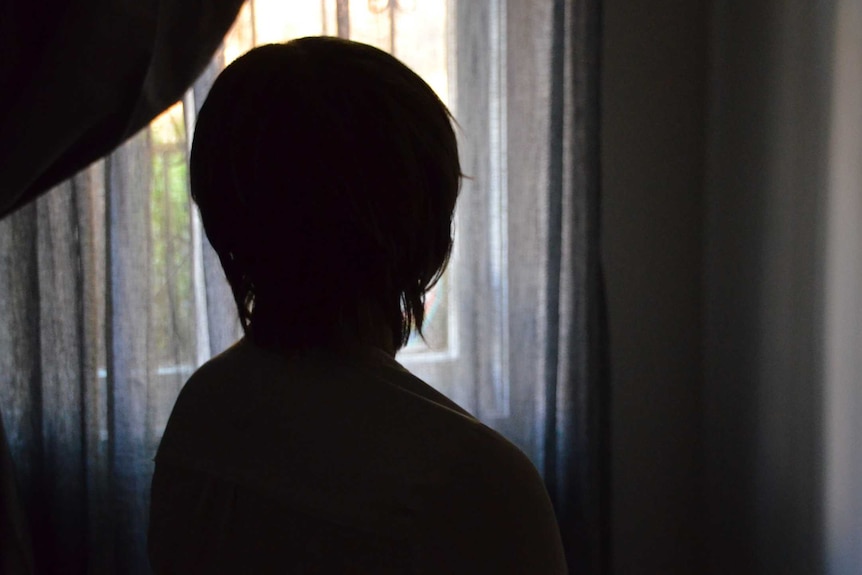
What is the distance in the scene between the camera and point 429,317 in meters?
1.79

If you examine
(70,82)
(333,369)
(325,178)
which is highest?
(70,82)

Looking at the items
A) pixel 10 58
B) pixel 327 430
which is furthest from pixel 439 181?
pixel 10 58

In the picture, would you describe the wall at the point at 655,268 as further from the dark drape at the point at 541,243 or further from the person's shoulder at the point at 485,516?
the person's shoulder at the point at 485,516

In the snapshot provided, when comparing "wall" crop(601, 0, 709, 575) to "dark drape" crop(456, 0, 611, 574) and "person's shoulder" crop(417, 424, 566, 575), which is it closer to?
"dark drape" crop(456, 0, 611, 574)

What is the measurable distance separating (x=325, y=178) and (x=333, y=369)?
126 millimetres

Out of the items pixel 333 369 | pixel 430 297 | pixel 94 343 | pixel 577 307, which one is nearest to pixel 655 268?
pixel 577 307

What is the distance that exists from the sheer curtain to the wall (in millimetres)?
151

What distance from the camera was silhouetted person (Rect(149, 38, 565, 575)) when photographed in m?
0.49

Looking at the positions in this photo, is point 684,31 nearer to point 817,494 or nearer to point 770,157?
point 770,157

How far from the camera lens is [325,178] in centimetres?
53

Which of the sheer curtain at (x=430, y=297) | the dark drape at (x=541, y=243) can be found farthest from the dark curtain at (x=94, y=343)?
the dark drape at (x=541, y=243)

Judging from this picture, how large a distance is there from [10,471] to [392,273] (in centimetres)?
118

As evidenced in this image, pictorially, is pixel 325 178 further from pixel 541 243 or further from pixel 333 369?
pixel 541 243

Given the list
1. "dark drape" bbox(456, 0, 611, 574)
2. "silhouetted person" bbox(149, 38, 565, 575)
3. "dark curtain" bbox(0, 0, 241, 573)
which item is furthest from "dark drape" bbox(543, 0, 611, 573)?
"silhouetted person" bbox(149, 38, 565, 575)
